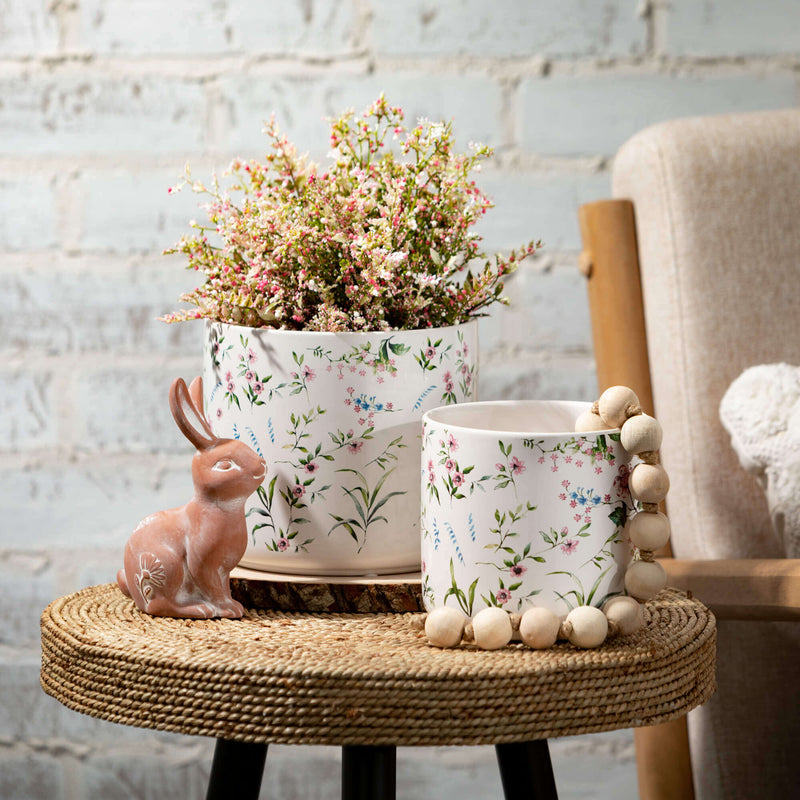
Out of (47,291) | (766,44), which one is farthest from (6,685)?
(766,44)

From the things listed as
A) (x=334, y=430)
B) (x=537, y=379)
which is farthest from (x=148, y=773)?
(x=334, y=430)

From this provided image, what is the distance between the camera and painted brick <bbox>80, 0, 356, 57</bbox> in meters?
1.14

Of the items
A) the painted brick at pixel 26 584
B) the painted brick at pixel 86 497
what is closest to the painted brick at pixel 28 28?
the painted brick at pixel 86 497

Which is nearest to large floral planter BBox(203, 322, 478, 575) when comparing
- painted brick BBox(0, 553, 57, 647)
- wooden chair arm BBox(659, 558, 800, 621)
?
wooden chair arm BBox(659, 558, 800, 621)

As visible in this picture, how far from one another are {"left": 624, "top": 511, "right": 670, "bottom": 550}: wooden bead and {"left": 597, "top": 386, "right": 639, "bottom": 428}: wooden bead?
0.05 metres

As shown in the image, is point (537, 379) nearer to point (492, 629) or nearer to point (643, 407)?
point (643, 407)

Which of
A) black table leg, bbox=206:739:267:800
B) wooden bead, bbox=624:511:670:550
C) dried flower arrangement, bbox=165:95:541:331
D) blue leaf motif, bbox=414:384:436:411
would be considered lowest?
black table leg, bbox=206:739:267:800

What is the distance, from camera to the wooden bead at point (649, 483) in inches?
22.1

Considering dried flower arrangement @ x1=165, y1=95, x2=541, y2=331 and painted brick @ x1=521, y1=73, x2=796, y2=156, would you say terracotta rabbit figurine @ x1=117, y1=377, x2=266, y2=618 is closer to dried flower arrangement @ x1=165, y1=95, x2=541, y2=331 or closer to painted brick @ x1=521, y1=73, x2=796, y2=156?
dried flower arrangement @ x1=165, y1=95, x2=541, y2=331

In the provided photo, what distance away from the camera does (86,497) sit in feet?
3.91

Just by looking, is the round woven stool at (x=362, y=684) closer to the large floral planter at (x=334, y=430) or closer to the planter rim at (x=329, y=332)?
the large floral planter at (x=334, y=430)

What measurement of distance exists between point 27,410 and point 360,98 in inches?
21.1

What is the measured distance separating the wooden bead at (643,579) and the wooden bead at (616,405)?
0.08 m

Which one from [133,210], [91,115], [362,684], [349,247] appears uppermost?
[91,115]
